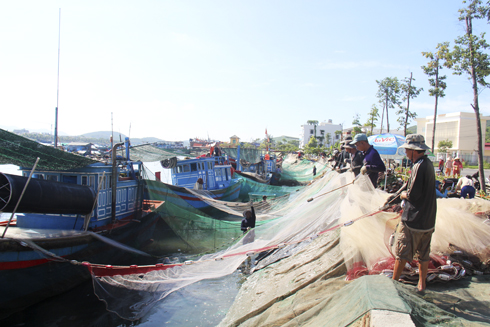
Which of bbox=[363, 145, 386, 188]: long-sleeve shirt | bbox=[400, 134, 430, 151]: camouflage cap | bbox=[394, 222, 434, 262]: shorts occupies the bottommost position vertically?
bbox=[394, 222, 434, 262]: shorts

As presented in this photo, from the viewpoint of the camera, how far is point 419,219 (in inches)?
111

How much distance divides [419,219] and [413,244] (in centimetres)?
25

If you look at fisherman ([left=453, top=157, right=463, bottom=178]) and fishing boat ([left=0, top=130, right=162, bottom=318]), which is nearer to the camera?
fishing boat ([left=0, top=130, right=162, bottom=318])

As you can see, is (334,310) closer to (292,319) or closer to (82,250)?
(292,319)

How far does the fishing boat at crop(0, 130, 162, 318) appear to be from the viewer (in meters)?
5.64

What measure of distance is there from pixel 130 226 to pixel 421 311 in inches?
287

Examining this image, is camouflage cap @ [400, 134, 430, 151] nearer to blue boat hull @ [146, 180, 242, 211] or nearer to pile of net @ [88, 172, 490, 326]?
pile of net @ [88, 172, 490, 326]

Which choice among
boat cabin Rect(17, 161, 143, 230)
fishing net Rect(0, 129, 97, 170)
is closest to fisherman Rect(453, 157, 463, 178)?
boat cabin Rect(17, 161, 143, 230)

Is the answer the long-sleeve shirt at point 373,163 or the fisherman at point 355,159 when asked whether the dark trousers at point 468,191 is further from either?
the long-sleeve shirt at point 373,163

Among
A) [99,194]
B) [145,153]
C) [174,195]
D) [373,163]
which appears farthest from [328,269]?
[145,153]

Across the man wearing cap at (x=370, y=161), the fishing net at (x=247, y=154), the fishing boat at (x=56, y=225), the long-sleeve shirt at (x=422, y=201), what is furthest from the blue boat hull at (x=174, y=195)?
the fishing net at (x=247, y=154)

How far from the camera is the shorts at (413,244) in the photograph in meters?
2.85

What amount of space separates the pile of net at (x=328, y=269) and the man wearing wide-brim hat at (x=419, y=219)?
283mm

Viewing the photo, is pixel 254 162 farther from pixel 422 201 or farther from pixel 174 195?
pixel 422 201
